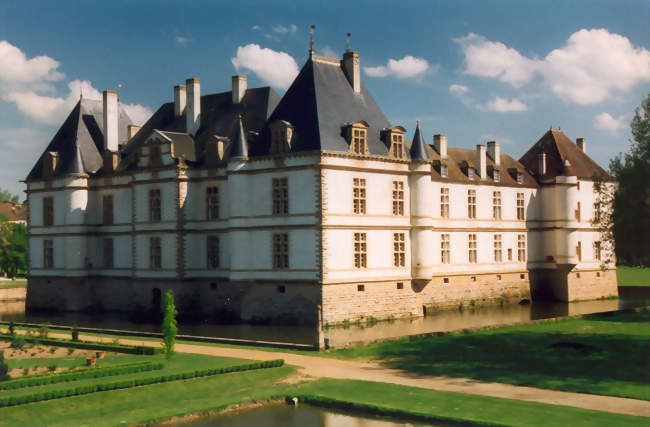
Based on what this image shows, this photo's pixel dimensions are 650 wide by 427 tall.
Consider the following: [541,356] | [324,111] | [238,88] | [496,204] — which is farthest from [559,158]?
[541,356]

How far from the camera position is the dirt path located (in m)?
20.0

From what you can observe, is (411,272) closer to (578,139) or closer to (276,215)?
(276,215)

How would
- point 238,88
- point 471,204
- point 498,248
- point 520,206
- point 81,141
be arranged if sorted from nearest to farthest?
point 238,88 < point 471,204 < point 81,141 < point 498,248 < point 520,206

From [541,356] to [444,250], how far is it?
22.7 metres

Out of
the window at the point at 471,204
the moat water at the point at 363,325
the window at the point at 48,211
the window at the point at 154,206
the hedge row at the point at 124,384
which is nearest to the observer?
the hedge row at the point at 124,384

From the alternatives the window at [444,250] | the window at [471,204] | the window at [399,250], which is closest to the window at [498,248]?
the window at [471,204]

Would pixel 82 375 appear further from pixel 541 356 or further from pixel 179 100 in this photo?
pixel 179 100

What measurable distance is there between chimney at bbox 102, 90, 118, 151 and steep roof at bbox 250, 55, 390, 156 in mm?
15132

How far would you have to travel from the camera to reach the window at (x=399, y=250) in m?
42.6

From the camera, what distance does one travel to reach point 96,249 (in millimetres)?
52156

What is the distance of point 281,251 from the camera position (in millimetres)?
40750

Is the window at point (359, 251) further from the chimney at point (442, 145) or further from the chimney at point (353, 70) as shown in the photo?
the chimney at point (442, 145)

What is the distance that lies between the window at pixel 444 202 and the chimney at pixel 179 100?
60.3 feet

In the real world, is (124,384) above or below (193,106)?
below
